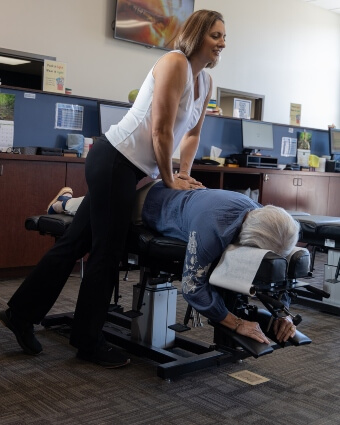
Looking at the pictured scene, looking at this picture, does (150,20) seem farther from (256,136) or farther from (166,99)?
(166,99)

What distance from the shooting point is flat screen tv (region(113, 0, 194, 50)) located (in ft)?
18.7

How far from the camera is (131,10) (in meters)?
5.74

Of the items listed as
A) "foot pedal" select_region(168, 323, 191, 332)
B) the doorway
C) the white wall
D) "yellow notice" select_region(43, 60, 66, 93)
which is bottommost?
"foot pedal" select_region(168, 323, 191, 332)

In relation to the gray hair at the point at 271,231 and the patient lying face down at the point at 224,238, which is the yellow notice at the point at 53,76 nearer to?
the patient lying face down at the point at 224,238

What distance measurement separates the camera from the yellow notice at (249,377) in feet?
6.48

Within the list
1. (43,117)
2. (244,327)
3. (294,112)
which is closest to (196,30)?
(244,327)

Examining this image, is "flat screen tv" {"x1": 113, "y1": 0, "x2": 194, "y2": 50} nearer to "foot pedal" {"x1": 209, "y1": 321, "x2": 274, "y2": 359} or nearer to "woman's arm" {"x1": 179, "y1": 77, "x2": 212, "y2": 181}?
"woman's arm" {"x1": 179, "y1": 77, "x2": 212, "y2": 181}

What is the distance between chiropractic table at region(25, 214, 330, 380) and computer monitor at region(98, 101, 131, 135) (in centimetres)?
161

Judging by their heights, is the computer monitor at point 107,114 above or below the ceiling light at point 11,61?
below

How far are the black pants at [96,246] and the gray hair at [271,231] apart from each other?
460mm

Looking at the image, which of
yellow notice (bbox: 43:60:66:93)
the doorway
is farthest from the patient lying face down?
the doorway

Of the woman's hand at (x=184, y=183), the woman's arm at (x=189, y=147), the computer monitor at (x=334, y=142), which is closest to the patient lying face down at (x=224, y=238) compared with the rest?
the woman's hand at (x=184, y=183)

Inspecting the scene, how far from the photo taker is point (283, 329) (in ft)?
5.63

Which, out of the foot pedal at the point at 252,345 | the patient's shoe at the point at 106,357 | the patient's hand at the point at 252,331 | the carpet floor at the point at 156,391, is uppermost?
the patient's hand at the point at 252,331
